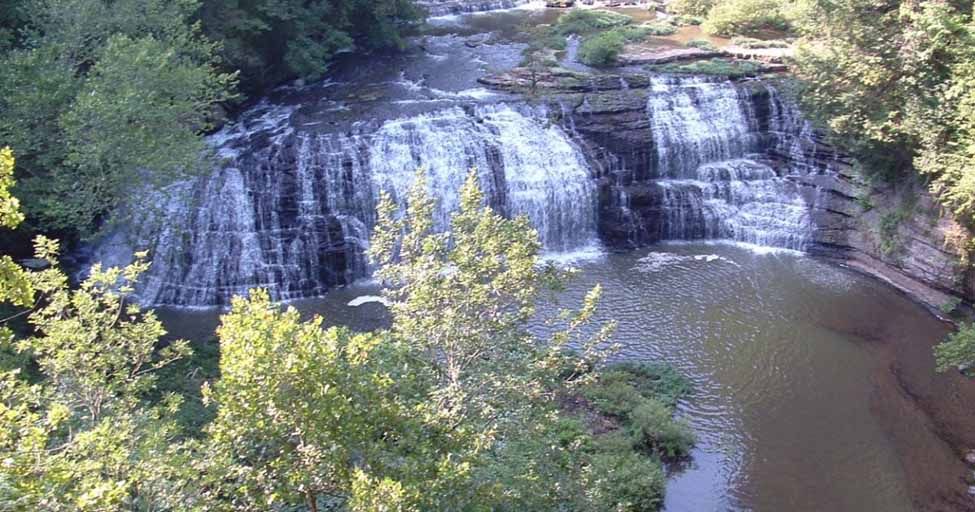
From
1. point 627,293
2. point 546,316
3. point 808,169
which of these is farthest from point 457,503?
point 808,169

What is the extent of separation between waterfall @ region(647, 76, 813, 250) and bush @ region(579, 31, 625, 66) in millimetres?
3030

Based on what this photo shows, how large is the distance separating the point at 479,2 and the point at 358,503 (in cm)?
3589

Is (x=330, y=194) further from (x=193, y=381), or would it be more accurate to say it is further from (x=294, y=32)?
(x=294, y=32)

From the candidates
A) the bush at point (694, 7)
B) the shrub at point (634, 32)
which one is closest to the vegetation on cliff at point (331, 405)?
the shrub at point (634, 32)

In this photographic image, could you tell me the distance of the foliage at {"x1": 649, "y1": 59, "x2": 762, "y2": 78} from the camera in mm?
26188

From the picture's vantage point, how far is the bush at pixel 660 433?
15.1 meters

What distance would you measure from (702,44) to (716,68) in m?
3.43

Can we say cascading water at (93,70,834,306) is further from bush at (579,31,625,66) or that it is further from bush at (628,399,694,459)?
bush at (628,399,694,459)

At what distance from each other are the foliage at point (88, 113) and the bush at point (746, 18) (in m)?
20.5

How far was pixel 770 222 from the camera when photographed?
23.2m

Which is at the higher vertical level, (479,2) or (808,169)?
(479,2)

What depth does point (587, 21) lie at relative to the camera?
3425 cm

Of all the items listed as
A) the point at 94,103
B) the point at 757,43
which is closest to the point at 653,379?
the point at 94,103

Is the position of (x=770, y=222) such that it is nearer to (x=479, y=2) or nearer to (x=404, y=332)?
(x=404, y=332)
